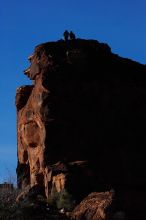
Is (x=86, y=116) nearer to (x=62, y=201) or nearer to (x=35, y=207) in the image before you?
(x=62, y=201)

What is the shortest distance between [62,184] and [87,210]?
2911 mm

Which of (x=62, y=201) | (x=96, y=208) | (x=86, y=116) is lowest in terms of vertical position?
(x=96, y=208)

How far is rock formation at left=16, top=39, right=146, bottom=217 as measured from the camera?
976 inches

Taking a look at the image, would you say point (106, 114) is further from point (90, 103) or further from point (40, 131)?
point (40, 131)

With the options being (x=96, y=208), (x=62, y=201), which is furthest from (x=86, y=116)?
(x=96, y=208)

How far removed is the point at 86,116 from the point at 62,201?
4.92 m

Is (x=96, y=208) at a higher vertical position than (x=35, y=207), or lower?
lower

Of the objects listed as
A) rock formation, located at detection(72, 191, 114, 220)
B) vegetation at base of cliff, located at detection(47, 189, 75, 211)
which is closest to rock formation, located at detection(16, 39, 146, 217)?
vegetation at base of cliff, located at detection(47, 189, 75, 211)

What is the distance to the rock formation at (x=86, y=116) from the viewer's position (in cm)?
2480

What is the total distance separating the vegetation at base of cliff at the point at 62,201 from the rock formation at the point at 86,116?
36.7 inches

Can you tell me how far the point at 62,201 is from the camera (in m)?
21.8

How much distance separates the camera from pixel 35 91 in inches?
1040

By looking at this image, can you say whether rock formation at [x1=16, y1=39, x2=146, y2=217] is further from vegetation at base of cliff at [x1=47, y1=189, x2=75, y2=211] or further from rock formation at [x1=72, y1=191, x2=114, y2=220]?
rock formation at [x1=72, y1=191, x2=114, y2=220]

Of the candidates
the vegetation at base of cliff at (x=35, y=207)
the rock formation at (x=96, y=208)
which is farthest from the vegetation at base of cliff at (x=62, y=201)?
the rock formation at (x=96, y=208)
